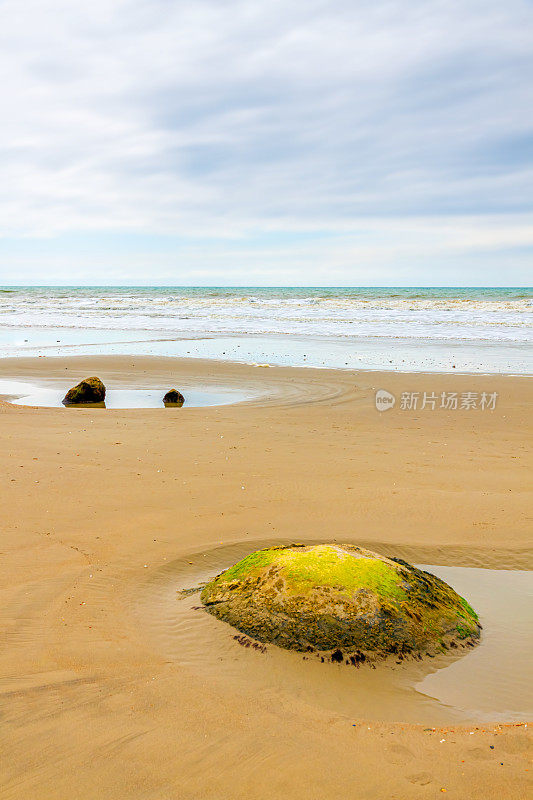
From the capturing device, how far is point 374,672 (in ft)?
10.2

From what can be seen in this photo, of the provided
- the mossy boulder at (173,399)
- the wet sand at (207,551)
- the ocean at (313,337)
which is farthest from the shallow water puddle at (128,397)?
the ocean at (313,337)

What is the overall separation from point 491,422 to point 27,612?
7.91 meters

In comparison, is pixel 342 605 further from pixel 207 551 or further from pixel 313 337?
pixel 313 337

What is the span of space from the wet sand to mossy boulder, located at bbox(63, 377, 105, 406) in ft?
3.70

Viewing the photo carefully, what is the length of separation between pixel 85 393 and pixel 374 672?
934 cm

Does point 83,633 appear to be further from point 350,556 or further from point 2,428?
point 2,428

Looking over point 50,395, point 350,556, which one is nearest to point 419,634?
point 350,556

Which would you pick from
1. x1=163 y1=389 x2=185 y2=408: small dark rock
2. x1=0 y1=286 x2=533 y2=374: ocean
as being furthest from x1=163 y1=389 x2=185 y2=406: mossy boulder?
x1=0 y1=286 x2=533 y2=374: ocean

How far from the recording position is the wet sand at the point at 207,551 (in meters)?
2.44

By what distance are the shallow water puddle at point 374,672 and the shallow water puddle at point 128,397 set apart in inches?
308

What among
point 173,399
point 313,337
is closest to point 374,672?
point 173,399

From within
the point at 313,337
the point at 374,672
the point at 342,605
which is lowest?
the point at 374,672

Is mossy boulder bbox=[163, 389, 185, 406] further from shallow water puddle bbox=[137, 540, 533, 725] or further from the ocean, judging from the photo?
shallow water puddle bbox=[137, 540, 533, 725]

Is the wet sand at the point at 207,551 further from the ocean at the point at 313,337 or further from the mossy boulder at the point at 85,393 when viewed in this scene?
the ocean at the point at 313,337
